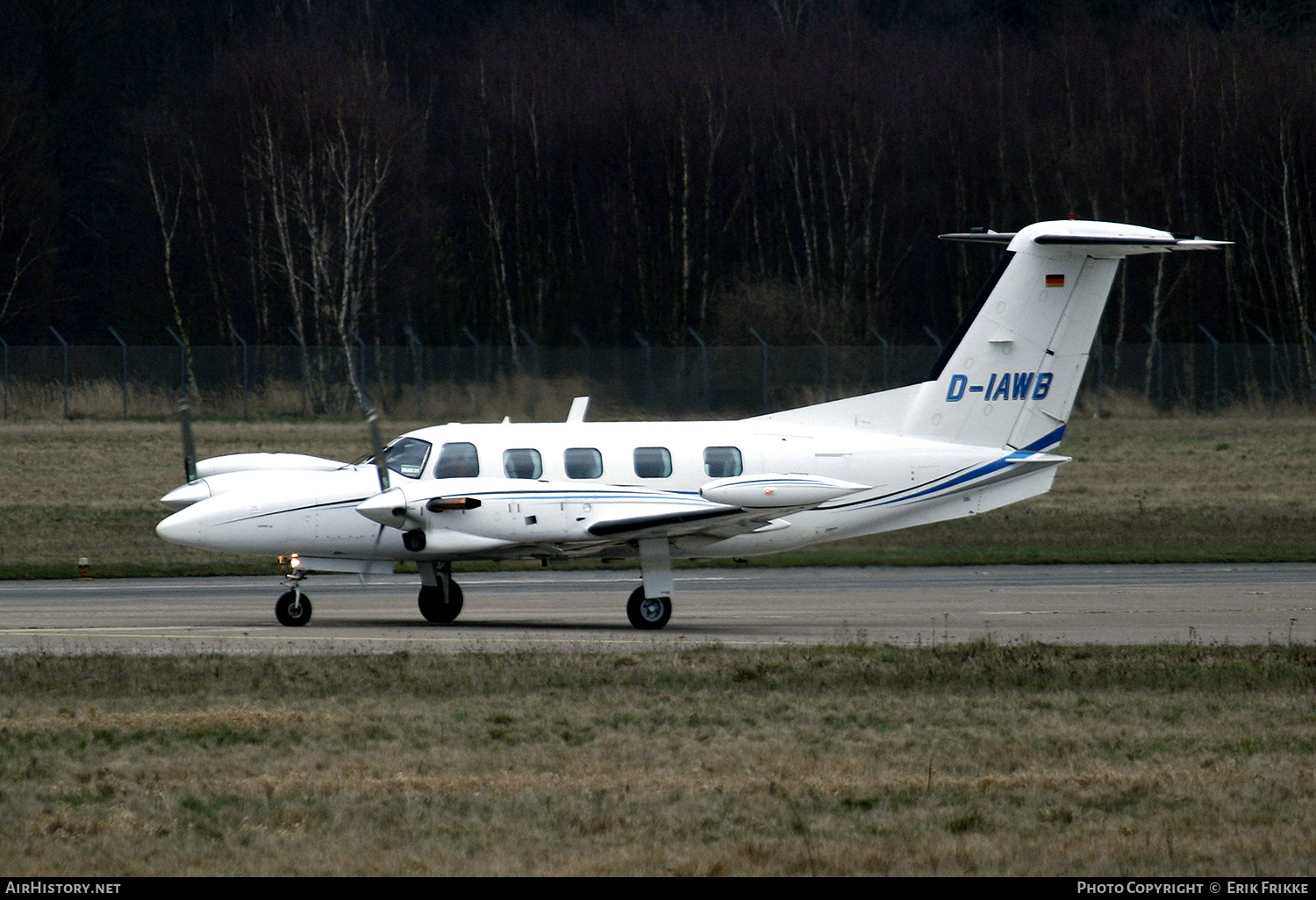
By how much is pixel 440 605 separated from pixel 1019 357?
7.98 m

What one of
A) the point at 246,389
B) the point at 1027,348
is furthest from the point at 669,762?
the point at 246,389

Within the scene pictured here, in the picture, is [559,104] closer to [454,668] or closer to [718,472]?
[718,472]

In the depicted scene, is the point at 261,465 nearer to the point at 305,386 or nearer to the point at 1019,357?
the point at 1019,357

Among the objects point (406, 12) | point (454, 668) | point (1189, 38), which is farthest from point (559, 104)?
point (454, 668)

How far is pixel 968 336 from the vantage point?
19.9 metres

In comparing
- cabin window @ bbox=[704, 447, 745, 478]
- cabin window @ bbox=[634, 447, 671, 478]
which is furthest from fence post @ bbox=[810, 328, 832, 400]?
cabin window @ bbox=[634, 447, 671, 478]

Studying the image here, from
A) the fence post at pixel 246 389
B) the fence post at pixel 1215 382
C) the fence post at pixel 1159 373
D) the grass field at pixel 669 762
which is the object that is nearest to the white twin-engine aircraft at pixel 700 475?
the grass field at pixel 669 762

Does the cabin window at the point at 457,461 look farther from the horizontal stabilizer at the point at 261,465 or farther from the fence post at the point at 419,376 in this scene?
the fence post at the point at 419,376

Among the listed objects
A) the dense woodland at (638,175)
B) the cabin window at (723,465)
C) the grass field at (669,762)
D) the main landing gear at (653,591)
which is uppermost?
the dense woodland at (638,175)

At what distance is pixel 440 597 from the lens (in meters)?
18.8

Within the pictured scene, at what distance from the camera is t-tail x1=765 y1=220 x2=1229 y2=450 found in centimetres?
1958

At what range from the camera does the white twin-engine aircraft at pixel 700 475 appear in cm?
1797

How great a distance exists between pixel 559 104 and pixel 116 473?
29982mm

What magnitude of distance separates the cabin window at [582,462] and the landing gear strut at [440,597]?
191 cm
